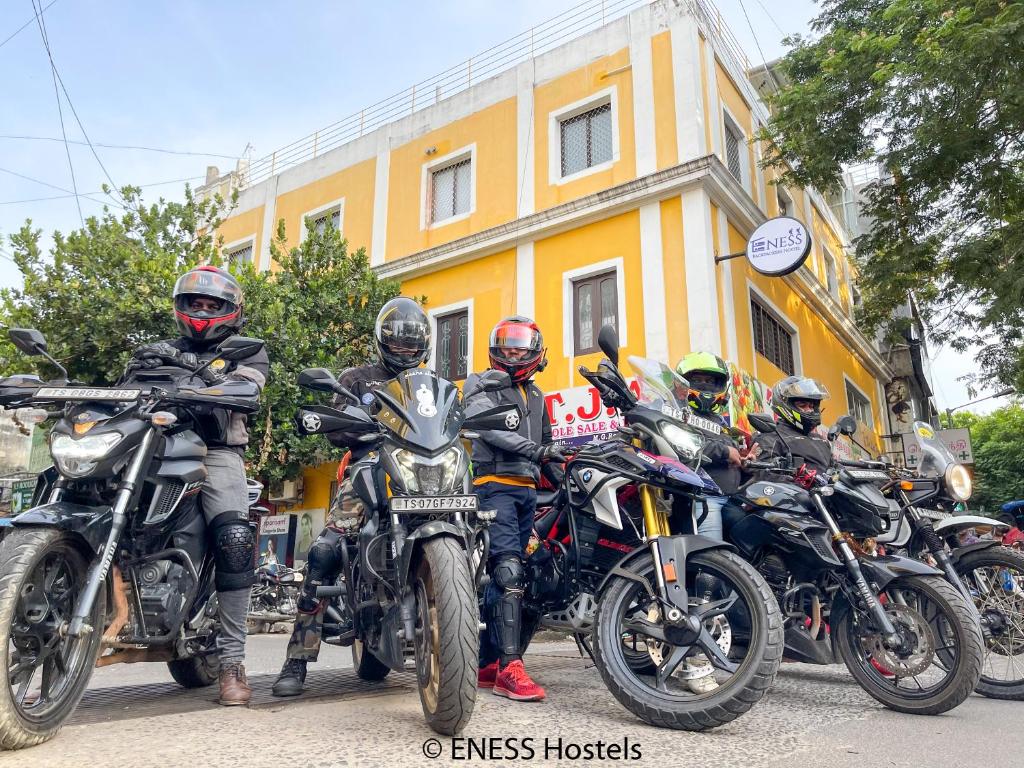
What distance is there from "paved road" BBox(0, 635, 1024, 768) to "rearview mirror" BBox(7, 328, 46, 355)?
4.74ft

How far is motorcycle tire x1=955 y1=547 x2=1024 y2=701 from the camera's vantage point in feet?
13.2

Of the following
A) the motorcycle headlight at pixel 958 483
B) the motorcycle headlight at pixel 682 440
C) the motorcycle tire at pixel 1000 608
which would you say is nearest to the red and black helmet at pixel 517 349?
the motorcycle headlight at pixel 682 440

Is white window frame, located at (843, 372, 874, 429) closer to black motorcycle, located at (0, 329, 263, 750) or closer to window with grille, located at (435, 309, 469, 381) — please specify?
window with grille, located at (435, 309, 469, 381)

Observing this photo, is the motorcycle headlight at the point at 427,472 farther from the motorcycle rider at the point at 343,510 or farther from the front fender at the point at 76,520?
the front fender at the point at 76,520

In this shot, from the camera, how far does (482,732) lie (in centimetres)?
265

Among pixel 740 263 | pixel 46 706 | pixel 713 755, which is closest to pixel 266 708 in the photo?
pixel 46 706

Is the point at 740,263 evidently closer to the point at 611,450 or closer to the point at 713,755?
the point at 611,450

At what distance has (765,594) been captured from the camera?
2.83 m

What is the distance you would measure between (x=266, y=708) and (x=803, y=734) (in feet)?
7.10

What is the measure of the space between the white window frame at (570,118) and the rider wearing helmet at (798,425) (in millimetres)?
9198

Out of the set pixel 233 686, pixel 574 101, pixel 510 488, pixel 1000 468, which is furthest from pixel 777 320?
pixel 1000 468

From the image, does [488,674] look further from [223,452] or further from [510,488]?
[223,452]

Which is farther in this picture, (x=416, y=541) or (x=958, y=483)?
(x=958, y=483)

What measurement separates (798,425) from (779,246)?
7.86 m
